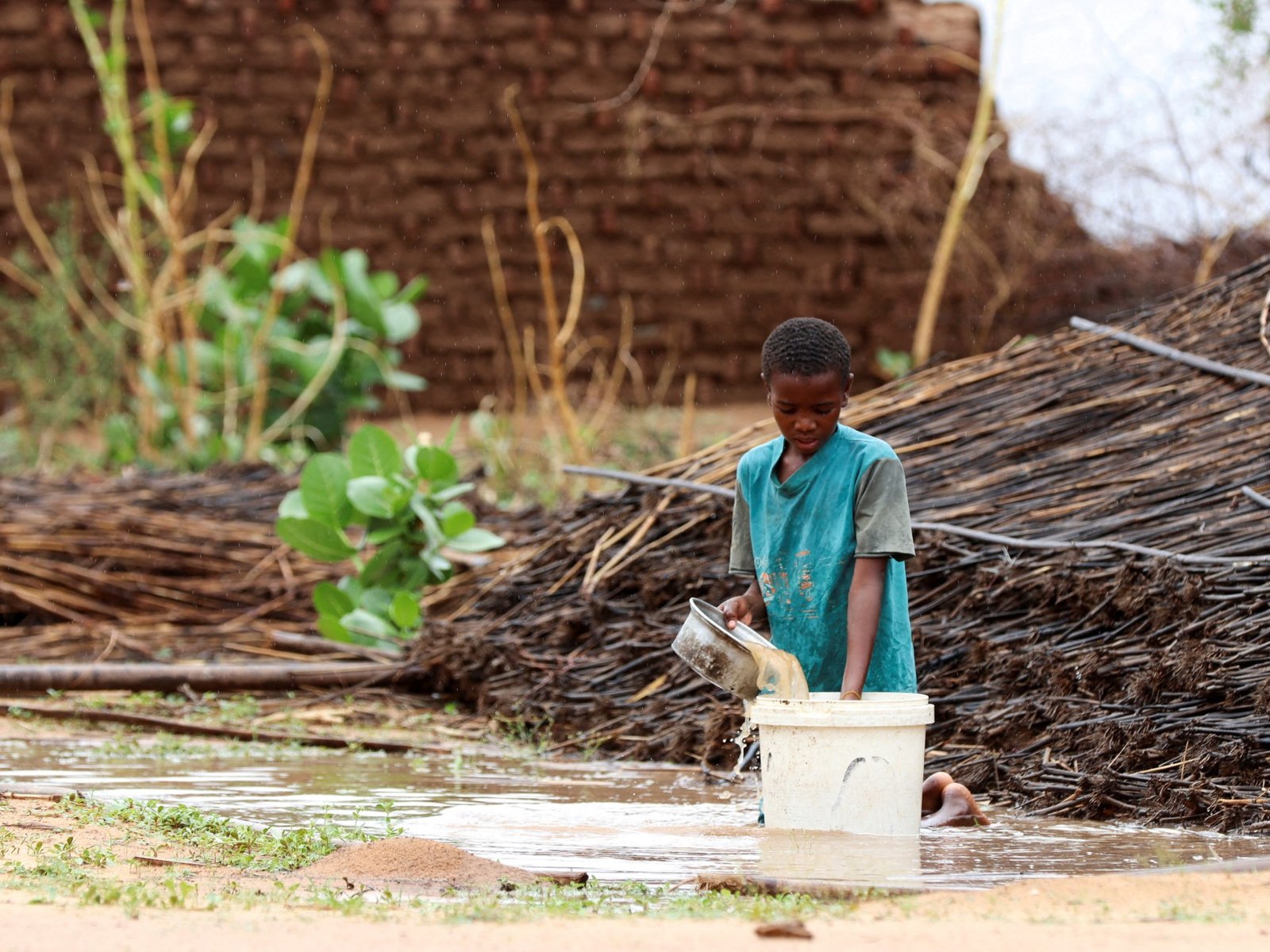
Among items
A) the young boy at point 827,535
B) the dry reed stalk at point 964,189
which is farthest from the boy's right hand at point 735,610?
the dry reed stalk at point 964,189

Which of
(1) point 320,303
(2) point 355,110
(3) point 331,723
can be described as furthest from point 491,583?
(2) point 355,110

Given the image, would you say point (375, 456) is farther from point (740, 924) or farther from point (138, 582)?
point (740, 924)

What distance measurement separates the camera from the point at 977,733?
3846 millimetres

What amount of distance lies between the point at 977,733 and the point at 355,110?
340 inches

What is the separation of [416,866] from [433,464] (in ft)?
10.3

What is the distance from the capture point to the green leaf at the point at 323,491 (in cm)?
563

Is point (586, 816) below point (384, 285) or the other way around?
below

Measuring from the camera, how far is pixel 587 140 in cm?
1124

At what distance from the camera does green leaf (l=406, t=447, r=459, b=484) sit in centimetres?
564

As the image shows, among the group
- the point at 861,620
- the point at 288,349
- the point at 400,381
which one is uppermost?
the point at 288,349

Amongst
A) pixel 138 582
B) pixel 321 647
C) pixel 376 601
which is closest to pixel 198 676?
pixel 321 647

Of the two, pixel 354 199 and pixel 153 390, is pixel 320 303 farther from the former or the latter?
pixel 153 390

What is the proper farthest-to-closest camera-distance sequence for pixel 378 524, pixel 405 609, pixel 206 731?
pixel 378 524 → pixel 405 609 → pixel 206 731

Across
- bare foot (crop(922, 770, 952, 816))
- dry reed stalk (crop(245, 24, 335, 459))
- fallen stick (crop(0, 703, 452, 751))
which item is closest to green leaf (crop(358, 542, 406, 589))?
fallen stick (crop(0, 703, 452, 751))
